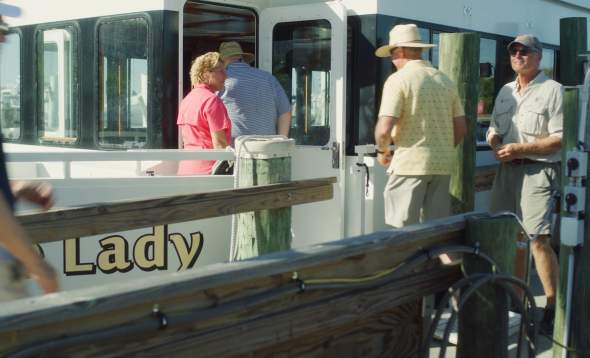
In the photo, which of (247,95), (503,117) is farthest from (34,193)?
(503,117)

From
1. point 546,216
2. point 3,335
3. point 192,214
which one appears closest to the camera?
point 3,335

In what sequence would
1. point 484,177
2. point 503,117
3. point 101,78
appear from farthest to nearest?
1. point 484,177
2. point 101,78
3. point 503,117

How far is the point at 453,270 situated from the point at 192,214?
1.60 metres

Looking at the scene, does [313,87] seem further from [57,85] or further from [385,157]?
[57,85]

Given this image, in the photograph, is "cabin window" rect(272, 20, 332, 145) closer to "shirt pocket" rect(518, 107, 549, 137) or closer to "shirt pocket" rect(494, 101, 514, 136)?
"shirt pocket" rect(494, 101, 514, 136)

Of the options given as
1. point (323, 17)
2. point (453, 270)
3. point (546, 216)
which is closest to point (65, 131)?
point (323, 17)

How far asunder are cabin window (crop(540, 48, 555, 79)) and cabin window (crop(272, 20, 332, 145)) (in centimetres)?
272

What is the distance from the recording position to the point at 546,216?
16.6ft

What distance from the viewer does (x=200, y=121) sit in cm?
529

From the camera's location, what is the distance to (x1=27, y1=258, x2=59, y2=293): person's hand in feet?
7.16

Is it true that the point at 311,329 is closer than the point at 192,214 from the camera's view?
Yes

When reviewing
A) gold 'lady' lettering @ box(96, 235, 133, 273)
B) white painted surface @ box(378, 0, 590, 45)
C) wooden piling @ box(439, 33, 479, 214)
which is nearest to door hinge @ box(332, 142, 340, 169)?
wooden piling @ box(439, 33, 479, 214)

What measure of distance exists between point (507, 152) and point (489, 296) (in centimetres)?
207

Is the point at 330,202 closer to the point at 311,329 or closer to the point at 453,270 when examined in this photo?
the point at 453,270
